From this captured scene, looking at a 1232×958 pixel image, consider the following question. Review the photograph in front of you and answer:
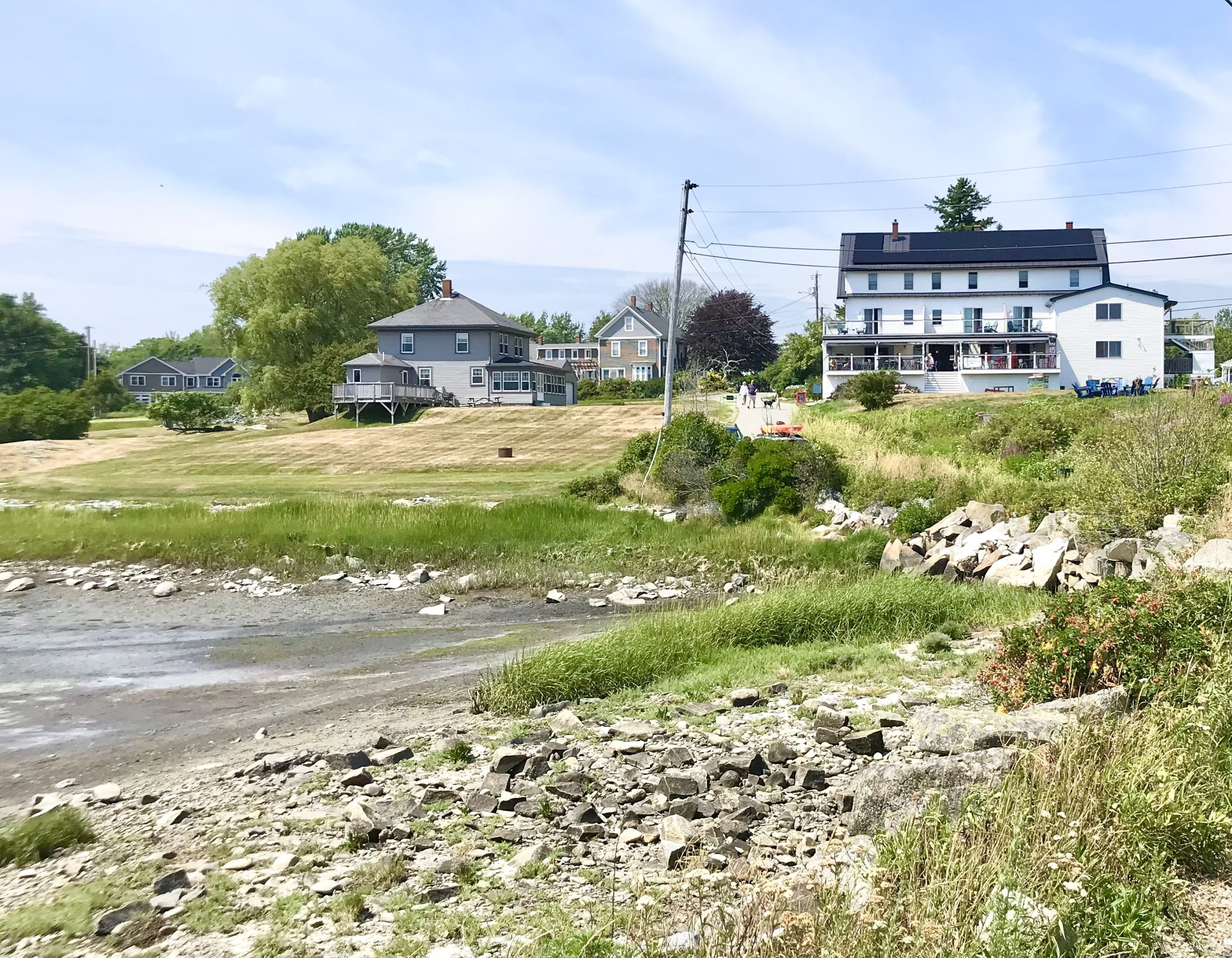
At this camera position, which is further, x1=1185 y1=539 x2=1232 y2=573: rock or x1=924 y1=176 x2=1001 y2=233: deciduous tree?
x1=924 y1=176 x2=1001 y2=233: deciduous tree

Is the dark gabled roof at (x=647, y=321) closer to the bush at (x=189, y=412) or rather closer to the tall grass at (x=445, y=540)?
the bush at (x=189, y=412)

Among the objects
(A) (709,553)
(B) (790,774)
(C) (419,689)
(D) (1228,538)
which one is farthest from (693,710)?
(A) (709,553)

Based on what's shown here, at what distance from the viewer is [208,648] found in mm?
17703

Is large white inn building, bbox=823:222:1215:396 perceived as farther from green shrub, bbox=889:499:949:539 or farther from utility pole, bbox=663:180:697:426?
green shrub, bbox=889:499:949:539

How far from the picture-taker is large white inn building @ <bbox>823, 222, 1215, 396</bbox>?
61.7 meters

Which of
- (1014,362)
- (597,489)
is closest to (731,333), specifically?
(1014,362)

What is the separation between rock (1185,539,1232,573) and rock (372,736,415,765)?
30.4ft

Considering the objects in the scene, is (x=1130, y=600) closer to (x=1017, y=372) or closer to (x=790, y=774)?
(x=790, y=774)

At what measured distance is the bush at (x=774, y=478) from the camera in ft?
91.1

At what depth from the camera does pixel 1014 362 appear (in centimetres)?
6181

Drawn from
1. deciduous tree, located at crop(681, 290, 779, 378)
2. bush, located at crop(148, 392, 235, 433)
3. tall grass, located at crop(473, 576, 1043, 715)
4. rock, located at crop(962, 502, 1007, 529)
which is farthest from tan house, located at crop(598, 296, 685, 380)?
tall grass, located at crop(473, 576, 1043, 715)

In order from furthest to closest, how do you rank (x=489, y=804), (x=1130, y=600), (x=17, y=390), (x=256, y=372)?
(x=17, y=390), (x=256, y=372), (x=1130, y=600), (x=489, y=804)

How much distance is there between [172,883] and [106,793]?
3.07 m

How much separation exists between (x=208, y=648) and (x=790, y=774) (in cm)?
1208
